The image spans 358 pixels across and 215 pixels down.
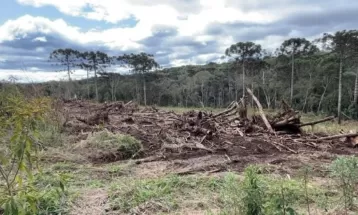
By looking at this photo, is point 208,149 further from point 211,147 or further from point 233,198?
point 233,198

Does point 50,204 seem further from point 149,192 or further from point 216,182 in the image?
point 216,182

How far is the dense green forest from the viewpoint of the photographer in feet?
122

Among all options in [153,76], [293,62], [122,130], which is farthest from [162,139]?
[153,76]

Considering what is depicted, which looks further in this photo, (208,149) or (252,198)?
(208,149)

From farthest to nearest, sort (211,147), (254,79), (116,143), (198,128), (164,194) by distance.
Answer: (254,79)
(198,128)
(211,147)
(116,143)
(164,194)

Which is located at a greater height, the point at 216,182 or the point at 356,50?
the point at 356,50

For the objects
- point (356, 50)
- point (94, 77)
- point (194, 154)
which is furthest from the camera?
point (94, 77)

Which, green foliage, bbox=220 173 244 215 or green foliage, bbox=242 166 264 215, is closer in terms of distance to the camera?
green foliage, bbox=242 166 264 215

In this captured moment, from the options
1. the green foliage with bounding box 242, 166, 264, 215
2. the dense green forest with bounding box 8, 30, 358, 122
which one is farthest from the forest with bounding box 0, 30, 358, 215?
the dense green forest with bounding box 8, 30, 358, 122

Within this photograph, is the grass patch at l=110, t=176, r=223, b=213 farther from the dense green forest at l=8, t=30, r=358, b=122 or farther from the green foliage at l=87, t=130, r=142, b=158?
the dense green forest at l=8, t=30, r=358, b=122

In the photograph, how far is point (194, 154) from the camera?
22.3 feet

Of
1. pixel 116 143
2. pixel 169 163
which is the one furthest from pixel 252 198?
pixel 116 143

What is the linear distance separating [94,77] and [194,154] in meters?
49.0

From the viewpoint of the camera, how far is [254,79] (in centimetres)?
5053
